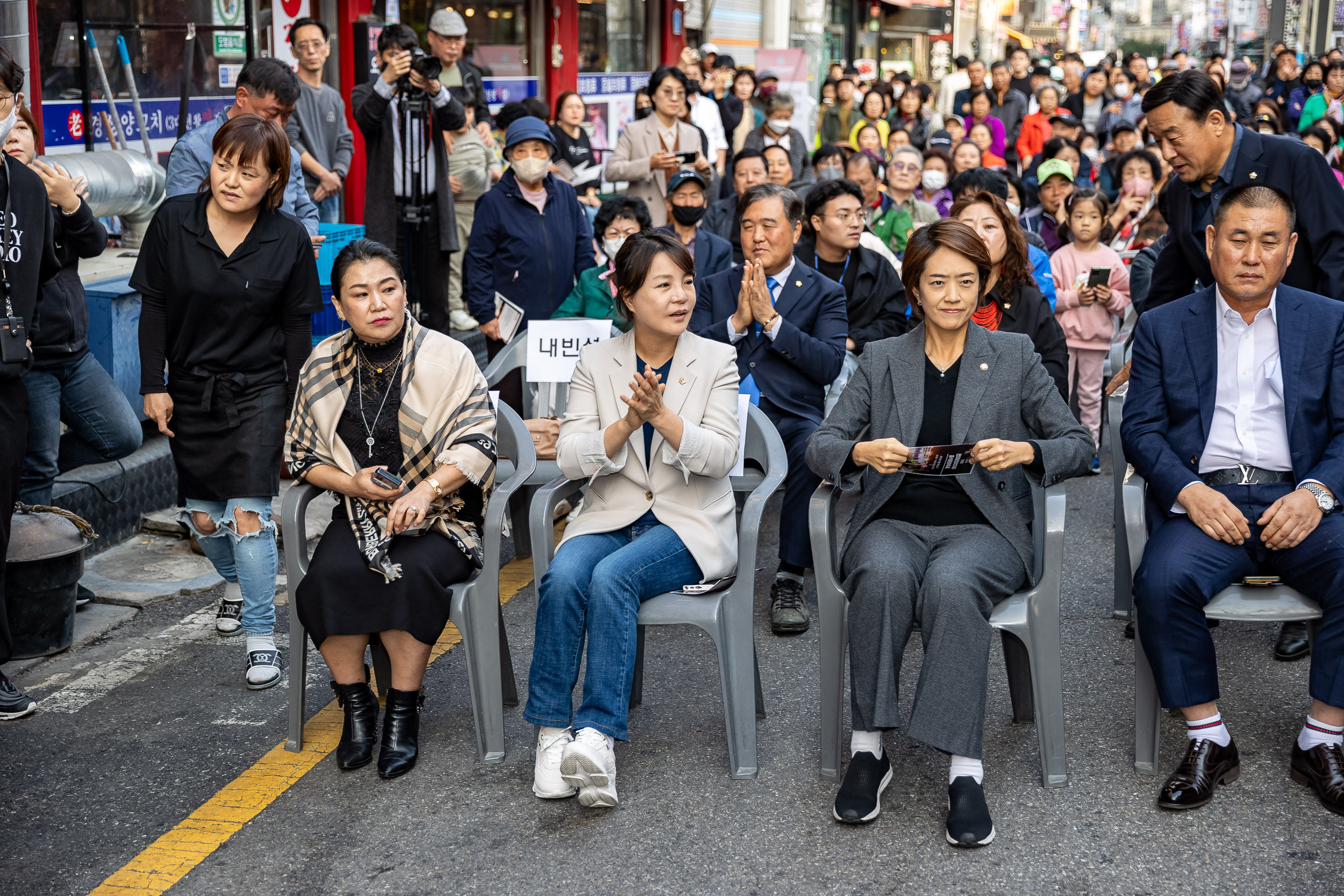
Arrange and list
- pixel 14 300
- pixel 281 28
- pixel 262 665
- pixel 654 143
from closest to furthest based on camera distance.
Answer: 1. pixel 14 300
2. pixel 262 665
3. pixel 654 143
4. pixel 281 28

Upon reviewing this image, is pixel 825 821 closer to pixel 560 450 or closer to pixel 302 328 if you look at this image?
pixel 560 450

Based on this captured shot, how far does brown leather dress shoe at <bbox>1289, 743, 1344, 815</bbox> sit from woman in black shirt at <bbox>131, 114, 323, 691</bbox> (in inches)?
115

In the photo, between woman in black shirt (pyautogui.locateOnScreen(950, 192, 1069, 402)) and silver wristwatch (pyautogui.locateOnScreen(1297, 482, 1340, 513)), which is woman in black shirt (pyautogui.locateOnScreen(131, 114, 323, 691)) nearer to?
woman in black shirt (pyautogui.locateOnScreen(950, 192, 1069, 402))

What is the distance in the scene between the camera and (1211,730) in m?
3.44

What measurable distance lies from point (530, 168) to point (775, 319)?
1960 mm

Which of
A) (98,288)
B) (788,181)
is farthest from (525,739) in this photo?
(788,181)

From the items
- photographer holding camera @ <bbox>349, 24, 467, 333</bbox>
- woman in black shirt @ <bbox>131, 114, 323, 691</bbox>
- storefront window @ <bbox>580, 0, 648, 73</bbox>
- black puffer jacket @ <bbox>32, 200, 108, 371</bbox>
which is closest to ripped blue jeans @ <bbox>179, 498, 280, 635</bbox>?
woman in black shirt @ <bbox>131, 114, 323, 691</bbox>

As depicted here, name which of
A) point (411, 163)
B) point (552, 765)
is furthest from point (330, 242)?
point (552, 765)

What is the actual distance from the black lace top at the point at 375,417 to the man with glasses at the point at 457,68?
4.44 m

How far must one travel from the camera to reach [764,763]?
11.9ft

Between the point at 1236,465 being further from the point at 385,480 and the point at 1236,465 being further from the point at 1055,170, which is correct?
the point at 1055,170

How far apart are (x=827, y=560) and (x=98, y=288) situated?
3.73m

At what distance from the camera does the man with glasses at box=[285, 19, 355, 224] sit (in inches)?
284

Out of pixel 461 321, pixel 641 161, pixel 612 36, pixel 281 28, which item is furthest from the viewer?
pixel 612 36
